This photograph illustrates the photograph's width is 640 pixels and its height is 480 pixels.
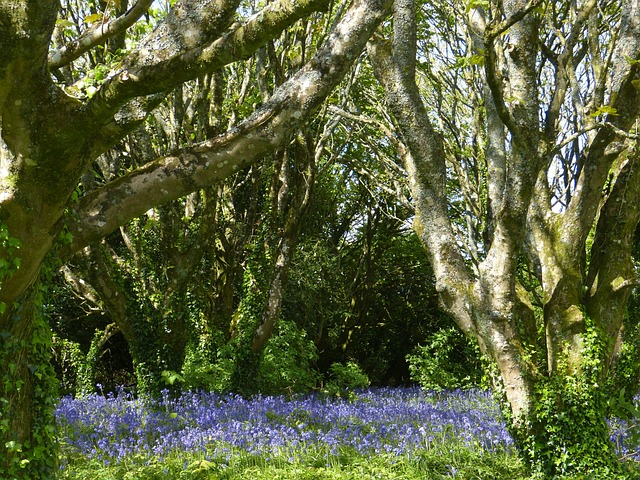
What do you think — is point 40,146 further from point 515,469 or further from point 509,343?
point 515,469

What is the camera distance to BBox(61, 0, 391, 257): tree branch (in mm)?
4074

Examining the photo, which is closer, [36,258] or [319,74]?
[36,258]

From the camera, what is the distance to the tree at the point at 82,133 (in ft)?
11.1

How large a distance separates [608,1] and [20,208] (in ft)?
34.9

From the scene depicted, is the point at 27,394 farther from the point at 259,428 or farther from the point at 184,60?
the point at 259,428

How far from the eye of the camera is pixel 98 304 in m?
11.1

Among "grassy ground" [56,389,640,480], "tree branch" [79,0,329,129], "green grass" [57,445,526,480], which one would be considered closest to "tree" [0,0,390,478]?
"tree branch" [79,0,329,129]

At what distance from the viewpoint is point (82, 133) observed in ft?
11.5

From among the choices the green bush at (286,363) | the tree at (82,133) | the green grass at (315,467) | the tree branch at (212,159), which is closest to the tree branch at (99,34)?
the tree at (82,133)

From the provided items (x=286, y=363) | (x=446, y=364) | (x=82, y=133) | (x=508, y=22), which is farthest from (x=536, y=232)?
(x=446, y=364)

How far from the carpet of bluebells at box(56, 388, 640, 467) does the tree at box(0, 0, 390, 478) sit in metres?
2.34

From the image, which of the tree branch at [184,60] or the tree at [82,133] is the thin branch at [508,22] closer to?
the tree at [82,133]

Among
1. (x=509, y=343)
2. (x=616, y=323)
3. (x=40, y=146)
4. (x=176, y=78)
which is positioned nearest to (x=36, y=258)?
(x=40, y=146)

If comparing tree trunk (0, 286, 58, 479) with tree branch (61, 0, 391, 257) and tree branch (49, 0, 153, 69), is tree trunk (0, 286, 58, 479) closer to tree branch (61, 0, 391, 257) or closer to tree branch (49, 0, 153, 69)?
tree branch (61, 0, 391, 257)
